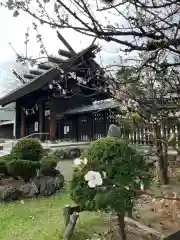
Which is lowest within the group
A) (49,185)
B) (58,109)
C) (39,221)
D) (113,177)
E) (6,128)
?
(39,221)

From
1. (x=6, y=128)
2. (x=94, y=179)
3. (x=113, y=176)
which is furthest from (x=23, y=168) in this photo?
(x=6, y=128)

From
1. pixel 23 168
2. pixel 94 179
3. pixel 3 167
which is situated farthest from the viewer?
pixel 3 167

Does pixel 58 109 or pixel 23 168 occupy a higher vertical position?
pixel 58 109

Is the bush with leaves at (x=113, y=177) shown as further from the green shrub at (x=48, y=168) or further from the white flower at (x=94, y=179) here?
the green shrub at (x=48, y=168)

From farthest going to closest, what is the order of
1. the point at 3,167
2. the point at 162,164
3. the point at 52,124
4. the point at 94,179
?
the point at 52,124, the point at 3,167, the point at 162,164, the point at 94,179

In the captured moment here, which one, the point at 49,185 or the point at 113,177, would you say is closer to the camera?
the point at 113,177

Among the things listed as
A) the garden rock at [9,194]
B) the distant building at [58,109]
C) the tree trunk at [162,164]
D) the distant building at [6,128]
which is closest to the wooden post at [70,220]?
the tree trunk at [162,164]

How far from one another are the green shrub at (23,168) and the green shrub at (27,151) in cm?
57

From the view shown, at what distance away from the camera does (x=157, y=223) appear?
4.60 m

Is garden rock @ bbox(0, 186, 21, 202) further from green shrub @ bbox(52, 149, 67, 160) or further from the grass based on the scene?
green shrub @ bbox(52, 149, 67, 160)

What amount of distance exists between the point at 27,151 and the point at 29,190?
1406 millimetres

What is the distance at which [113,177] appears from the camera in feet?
12.4

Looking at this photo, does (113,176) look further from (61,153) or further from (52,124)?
(52,124)

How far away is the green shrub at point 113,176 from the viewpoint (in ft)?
11.9
